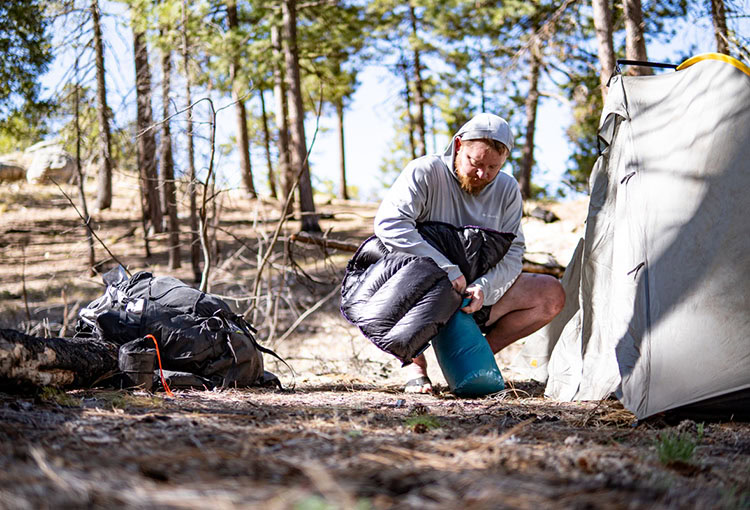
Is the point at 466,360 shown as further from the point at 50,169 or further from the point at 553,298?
the point at 50,169

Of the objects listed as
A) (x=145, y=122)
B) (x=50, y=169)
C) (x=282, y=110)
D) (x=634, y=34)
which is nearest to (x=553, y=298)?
(x=634, y=34)

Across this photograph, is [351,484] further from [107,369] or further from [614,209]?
[614,209]

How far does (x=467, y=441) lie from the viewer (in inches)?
76.5

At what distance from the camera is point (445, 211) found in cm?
392

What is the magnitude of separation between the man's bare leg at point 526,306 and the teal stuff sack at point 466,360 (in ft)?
1.51

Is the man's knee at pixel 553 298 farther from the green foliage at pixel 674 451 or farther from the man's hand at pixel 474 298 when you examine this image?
the green foliage at pixel 674 451

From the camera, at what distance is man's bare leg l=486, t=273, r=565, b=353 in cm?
409

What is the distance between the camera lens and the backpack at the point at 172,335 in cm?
345

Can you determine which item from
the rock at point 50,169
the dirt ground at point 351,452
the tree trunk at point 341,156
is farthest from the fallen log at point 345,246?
the tree trunk at point 341,156

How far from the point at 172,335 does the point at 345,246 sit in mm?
3115

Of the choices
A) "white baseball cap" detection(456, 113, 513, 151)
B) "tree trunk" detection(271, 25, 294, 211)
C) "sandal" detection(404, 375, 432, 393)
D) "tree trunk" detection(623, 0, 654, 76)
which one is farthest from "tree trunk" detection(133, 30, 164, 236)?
"white baseball cap" detection(456, 113, 513, 151)

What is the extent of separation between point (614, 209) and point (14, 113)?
11701 millimetres

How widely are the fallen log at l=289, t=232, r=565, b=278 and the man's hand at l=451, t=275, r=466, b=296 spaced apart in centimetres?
258

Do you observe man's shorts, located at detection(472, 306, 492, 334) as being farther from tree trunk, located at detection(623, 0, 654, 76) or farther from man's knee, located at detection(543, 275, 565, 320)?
tree trunk, located at detection(623, 0, 654, 76)
